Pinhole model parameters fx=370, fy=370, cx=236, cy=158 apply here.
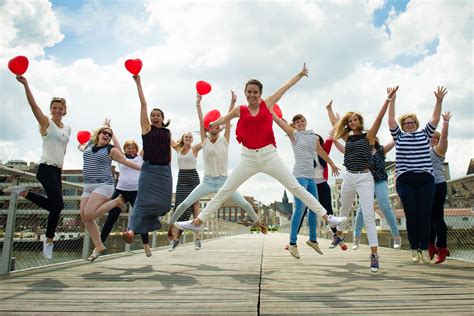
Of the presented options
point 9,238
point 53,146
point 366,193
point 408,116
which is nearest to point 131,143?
point 53,146

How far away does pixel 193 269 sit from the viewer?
13.6 ft

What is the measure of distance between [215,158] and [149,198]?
1267mm

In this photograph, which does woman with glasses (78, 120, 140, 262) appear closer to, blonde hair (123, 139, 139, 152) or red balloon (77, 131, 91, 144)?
blonde hair (123, 139, 139, 152)

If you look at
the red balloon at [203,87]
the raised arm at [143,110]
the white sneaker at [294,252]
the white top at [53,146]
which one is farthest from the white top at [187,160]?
the white sneaker at [294,252]

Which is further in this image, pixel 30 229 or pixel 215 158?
pixel 215 158

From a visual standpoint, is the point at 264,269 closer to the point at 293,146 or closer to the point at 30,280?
the point at 293,146

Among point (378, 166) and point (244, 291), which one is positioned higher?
point (378, 166)

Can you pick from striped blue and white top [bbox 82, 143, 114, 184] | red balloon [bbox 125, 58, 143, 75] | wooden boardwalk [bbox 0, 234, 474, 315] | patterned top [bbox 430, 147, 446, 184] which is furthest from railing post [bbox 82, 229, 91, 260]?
patterned top [bbox 430, 147, 446, 184]

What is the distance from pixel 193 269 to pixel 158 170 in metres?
1.29

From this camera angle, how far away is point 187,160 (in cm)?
620

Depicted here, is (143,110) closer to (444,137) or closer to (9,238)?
(9,238)

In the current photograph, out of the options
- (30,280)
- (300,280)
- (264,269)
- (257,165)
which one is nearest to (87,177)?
(30,280)

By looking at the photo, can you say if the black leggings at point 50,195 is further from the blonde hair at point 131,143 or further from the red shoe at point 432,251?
the red shoe at point 432,251

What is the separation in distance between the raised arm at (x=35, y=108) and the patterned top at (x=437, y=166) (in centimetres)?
485
